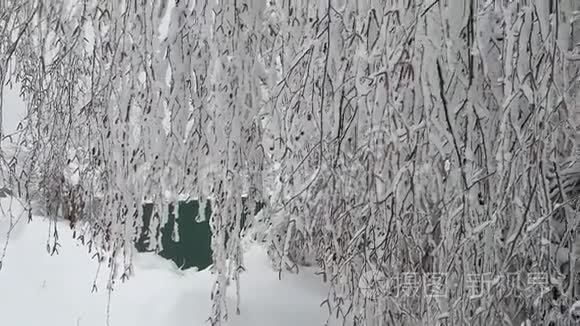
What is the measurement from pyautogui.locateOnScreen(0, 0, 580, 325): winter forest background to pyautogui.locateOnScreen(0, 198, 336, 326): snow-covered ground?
2.01 meters

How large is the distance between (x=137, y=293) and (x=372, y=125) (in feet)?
12.8

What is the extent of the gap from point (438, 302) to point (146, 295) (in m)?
3.45

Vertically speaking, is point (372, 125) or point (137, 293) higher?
point (372, 125)

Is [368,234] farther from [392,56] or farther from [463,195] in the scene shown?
[392,56]

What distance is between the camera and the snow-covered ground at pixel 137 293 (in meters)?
4.68

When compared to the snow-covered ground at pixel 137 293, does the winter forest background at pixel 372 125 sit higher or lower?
higher

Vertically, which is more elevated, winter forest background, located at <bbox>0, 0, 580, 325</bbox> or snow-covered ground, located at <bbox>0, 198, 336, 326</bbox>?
winter forest background, located at <bbox>0, 0, 580, 325</bbox>

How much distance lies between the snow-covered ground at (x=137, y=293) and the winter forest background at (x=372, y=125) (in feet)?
6.58

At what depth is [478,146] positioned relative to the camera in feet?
6.76

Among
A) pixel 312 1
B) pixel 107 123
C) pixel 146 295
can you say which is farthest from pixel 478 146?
pixel 146 295

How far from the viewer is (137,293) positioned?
542cm

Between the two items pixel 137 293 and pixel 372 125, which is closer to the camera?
pixel 372 125

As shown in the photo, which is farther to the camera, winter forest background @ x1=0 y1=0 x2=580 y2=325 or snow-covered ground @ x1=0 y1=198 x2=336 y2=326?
snow-covered ground @ x1=0 y1=198 x2=336 y2=326

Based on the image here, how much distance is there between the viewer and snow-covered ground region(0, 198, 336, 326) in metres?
4.68
